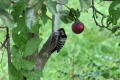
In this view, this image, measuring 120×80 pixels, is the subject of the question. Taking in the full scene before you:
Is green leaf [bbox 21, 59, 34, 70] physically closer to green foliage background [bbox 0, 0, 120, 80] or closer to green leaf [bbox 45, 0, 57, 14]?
green leaf [bbox 45, 0, 57, 14]

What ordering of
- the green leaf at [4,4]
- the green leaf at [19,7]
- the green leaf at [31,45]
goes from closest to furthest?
1. the green leaf at [4,4]
2. the green leaf at [19,7]
3. the green leaf at [31,45]

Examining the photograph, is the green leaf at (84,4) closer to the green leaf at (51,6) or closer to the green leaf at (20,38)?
the green leaf at (51,6)

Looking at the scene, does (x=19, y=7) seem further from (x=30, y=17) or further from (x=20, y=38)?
(x=20, y=38)

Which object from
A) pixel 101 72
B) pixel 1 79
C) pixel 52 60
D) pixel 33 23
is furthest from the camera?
pixel 52 60

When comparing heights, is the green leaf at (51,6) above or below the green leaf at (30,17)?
above

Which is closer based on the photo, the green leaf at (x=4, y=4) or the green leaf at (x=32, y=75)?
the green leaf at (x=4, y=4)

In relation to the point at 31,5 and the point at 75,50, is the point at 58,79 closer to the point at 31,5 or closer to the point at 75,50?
the point at 75,50

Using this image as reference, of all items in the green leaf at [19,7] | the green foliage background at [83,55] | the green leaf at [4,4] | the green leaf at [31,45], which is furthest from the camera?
the green foliage background at [83,55]

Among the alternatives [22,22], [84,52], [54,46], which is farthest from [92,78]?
[84,52]

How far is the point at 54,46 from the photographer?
1.19 meters

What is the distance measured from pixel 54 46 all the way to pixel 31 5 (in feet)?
1.29

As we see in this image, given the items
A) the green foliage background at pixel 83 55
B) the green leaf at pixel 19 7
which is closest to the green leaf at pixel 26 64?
the green leaf at pixel 19 7

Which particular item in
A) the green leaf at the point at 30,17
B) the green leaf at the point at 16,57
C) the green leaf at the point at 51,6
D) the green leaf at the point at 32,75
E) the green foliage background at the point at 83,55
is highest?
the green leaf at the point at 51,6

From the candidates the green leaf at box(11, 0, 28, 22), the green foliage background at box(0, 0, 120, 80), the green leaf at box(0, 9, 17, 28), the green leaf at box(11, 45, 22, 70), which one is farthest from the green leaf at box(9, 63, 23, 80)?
the green foliage background at box(0, 0, 120, 80)
